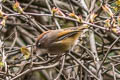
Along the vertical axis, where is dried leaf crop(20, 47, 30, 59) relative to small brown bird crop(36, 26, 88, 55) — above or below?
above

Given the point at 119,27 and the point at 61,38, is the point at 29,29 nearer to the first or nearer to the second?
the point at 61,38

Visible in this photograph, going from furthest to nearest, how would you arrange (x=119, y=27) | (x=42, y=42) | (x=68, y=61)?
1. (x=68, y=61)
2. (x=42, y=42)
3. (x=119, y=27)

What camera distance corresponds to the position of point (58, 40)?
3824mm

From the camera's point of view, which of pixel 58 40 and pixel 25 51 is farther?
pixel 58 40

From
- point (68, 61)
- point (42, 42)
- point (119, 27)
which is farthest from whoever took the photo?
point (68, 61)

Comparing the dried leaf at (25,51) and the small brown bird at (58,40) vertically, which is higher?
the dried leaf at (25,51)

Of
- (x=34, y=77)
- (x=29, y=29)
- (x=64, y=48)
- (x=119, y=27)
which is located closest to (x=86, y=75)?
(x=64, y=48)

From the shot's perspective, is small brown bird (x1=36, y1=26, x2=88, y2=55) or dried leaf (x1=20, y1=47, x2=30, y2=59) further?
small brown bird (x1=36, y1=26, x2=88, y2=55)

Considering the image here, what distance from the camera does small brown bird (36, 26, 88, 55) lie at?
3701mm

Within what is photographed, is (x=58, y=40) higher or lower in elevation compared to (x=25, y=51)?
lower

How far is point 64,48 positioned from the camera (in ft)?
12.4

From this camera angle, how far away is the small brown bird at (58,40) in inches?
146

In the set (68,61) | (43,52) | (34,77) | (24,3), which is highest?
(24,3)

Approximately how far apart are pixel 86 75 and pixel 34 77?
1532 mm
